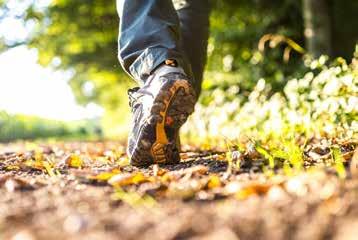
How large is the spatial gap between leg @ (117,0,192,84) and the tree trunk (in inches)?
149

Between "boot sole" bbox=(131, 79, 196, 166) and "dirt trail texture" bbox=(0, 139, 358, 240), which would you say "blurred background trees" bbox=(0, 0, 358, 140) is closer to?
"boot sole" bbox=(131, 79, 196, 166)

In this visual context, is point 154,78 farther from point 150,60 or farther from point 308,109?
point 308,109

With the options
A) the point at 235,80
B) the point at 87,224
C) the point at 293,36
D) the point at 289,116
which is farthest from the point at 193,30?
the point at 293,36

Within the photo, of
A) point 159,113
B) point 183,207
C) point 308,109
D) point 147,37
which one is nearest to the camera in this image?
point 183,207

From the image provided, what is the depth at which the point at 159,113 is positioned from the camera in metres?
1.98

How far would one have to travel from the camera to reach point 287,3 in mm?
7121

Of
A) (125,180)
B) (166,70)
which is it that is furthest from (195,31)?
(125,180)

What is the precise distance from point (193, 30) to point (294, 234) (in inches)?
71.6

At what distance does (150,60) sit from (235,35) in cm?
530

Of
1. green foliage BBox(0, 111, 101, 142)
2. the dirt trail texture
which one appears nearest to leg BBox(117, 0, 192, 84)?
the dirt trail texture

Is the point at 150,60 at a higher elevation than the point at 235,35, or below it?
below

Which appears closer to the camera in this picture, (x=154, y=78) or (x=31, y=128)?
(x=154, y=78)

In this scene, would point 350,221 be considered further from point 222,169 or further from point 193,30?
point 193,30

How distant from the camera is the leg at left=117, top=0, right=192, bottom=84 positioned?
207cm
